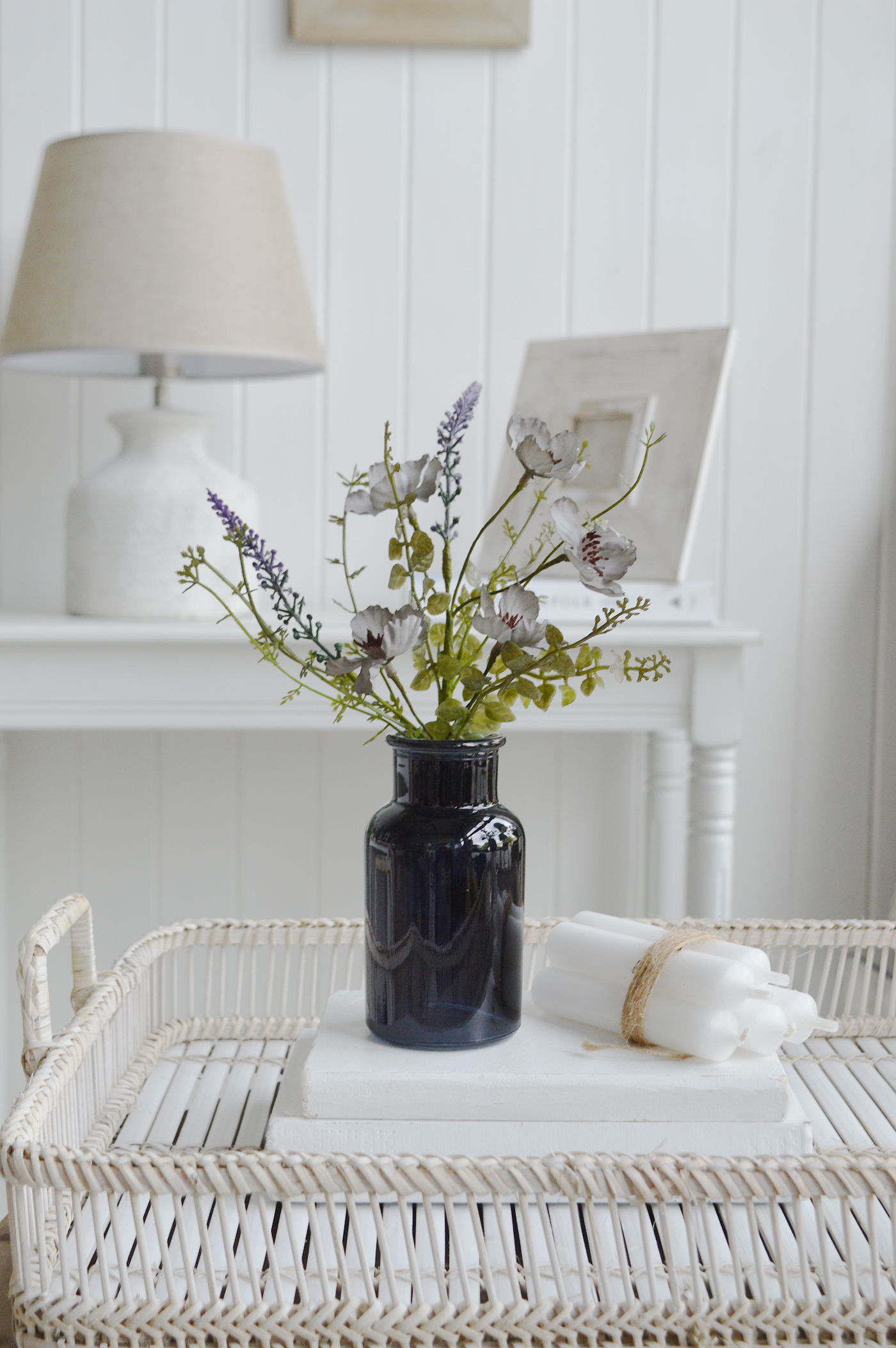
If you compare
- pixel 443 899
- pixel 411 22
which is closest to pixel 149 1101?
pixel 443 899

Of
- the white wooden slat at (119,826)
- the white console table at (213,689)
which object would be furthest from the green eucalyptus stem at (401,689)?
the white wooden slat at (119,826)

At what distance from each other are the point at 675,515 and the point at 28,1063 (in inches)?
37.6

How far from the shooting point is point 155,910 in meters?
1.69

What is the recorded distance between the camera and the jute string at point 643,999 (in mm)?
660

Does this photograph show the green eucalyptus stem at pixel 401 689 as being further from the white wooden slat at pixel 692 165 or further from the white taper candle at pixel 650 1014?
the white wooden slat at pixel 692 165

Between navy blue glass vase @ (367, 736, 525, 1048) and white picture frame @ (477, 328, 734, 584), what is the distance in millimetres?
777

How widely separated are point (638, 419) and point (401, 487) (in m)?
0.90

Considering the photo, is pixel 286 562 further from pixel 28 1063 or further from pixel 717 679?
pixel 28 1063

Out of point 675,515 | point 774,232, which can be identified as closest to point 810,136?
point 774,232

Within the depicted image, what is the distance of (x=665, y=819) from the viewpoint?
5.31 ft

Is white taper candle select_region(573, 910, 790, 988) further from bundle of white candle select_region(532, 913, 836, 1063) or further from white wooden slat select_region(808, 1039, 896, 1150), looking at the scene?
white wooden slat select_region(808, 1039, 896, 1150)

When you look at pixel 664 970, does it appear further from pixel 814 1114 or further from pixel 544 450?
pixel 544 450

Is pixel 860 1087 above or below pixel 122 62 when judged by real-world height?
below

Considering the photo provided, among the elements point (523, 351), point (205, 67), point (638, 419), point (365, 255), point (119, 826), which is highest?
point (205, 67)
